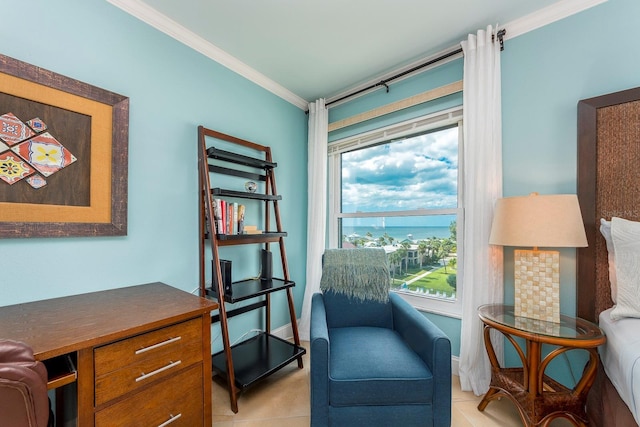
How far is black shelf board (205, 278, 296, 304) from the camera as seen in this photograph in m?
1.72

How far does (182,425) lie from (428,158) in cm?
240

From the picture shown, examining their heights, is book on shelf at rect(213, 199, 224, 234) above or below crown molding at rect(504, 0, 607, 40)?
below

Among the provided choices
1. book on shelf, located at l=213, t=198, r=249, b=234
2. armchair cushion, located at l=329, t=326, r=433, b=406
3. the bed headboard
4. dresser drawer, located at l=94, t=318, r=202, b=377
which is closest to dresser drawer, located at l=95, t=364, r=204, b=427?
dresser drawer, located at l=94, t=318, r=202, b=377

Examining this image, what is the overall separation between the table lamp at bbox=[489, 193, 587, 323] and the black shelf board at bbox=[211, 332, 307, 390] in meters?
1.57

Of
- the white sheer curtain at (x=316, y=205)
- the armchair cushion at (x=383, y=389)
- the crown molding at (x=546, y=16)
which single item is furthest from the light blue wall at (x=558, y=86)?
the white sheer curtain at (x=316, y=205)

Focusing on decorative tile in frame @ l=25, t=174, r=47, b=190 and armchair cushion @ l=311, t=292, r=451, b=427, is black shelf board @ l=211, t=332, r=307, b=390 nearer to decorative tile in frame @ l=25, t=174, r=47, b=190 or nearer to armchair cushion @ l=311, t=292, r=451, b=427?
armchair cushion @ l=311, t=292, r=451, b=427

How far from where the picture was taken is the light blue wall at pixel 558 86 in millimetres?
1472

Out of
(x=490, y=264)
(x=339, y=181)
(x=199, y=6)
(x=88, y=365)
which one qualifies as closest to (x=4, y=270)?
(x=88, y=365)

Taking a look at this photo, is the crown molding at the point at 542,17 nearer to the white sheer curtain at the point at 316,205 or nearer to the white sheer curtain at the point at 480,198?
the white sheer curtain at the point at 480,198

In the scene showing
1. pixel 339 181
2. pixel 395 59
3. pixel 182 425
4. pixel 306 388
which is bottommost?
pixel 306 388

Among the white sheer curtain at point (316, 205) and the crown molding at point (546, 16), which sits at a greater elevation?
the crown molding at point (546, 16)

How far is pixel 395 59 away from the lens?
213 centimetres

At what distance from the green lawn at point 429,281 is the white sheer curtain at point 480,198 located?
0.35m

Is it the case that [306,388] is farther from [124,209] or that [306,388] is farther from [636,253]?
[636,253]
